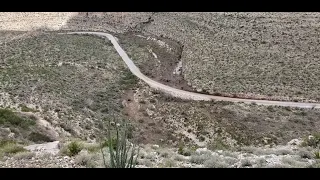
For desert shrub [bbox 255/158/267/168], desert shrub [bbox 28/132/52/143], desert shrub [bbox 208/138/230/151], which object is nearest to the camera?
desert shrub [bbox 255/158/267/168]

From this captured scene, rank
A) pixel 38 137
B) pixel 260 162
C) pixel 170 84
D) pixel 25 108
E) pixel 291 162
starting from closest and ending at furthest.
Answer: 1. pixel 291 162
2. pixel 260 162
3. pixel 38 137
4. pixel 25 108
5. pixel 170 84

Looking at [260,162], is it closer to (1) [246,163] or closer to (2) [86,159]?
(1) [246,163]

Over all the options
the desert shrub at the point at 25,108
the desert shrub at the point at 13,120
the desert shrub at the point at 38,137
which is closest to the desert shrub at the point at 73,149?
the desert shrub at the point at 38,137

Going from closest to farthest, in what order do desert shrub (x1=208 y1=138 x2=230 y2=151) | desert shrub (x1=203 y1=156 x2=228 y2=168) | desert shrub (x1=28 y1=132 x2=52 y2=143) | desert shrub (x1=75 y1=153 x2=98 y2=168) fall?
1. desert shrub (x1=75 y1=153 x2=98 y2=168)
2. desert shrub (x1=203 y1=156 x2=228 y2=168)
3. desert shrub (x1=28 y1=132 x2=52 y2=143)
4. desert shrub (x1=208 y1=138 x2=230 y2=151)

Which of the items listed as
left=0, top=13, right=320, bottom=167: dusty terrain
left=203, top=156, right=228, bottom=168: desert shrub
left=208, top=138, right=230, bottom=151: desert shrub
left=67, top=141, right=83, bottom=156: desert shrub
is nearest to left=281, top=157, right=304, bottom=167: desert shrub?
left=0, top=13, right=320, bottom=167: dusty terrain

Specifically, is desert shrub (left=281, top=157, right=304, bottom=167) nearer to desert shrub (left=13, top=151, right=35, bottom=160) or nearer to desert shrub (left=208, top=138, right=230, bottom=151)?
desert shrub (left=13, top=151, right=35, bottom=160)

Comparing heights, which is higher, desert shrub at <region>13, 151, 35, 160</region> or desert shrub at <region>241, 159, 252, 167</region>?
desert shrub at <region>13, 151, 35, 160</region>

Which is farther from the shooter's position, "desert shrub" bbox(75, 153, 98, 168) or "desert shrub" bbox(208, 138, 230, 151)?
"desert shrub" bbox(208, 138, 230, 151)

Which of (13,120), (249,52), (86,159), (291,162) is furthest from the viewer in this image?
(249,52)

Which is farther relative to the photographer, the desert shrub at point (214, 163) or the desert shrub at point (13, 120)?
the desert shrub at point (13, 120)

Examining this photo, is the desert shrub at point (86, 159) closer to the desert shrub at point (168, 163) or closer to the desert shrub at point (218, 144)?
the desert shrub at point (168, 163)

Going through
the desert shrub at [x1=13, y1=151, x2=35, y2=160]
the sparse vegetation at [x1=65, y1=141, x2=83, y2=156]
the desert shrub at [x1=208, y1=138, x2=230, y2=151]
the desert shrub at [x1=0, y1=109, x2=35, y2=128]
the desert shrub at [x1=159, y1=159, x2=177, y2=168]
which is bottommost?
the desert shrub at [x1=208, y1=138, x2=230, y2=151]

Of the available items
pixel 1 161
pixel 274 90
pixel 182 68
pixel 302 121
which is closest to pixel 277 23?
pixel 182 68

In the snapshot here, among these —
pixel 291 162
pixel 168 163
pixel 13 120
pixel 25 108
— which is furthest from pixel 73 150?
pixel 25 108
